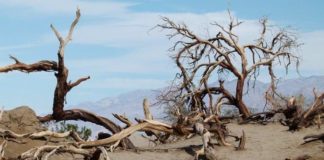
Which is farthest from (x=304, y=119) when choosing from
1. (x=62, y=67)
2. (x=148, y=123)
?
(x=62, y=67)

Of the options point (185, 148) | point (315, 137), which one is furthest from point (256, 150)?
point (185, 148)

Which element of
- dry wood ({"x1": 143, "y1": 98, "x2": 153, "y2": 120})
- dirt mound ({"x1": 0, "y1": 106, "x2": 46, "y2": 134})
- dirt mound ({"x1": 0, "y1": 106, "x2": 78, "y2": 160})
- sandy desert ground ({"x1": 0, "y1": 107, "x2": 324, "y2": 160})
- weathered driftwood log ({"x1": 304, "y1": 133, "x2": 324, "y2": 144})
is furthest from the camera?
dry wood ({"x1": 143, "y1": 98, "x2": 153, "y2": 120})

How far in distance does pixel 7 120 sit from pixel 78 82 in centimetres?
219

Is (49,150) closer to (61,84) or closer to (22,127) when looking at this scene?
Answer: (22,127)

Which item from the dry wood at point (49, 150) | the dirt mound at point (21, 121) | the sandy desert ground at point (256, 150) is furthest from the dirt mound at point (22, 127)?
the sandy desert ground at point (256, 150)

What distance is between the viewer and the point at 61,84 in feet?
48.2

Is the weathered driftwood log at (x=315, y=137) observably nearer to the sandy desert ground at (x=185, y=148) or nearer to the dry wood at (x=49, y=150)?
the sandy desert ground at (x=185, y=148)

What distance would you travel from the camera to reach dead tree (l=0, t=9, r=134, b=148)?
14.2 metres

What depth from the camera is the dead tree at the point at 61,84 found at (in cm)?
1418

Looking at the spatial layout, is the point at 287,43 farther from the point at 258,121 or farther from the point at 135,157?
the point at 135,157

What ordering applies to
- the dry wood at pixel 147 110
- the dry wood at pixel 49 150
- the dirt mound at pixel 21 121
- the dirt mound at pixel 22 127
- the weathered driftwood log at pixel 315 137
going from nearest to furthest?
1. the dry wood at pixel 49 150
2. the dirt mound at pixel 22 127
3. the dirt mound at pixel 21 121
4. the weathered driftwood log at pixel 315 137
5. the dry wood at pixel 147 110

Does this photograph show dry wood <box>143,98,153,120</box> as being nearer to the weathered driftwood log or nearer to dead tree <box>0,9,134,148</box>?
dead tree <box>0,9,134,148</box>

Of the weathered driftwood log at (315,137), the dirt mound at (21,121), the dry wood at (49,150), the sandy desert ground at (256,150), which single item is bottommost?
the sandy desert ground at (256,150)

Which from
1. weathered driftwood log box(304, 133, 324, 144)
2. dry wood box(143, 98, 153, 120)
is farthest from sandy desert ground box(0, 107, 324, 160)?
dry wood box(143, 98, 153, 120)
